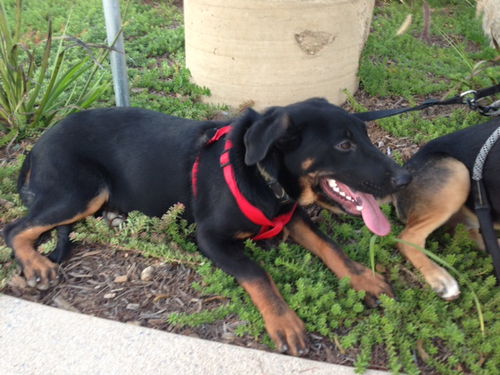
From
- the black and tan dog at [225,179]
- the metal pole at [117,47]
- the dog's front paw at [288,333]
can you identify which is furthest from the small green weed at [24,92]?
the dog's front paw at [288,333]

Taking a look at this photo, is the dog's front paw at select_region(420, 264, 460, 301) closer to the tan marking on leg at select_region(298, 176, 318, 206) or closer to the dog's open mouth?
the dog's open mouth

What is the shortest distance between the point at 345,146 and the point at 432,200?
99 cm

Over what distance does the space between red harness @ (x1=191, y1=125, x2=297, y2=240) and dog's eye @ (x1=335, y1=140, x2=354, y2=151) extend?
57 centimetres

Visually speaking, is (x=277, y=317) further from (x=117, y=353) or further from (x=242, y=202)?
(x=117, y=353)

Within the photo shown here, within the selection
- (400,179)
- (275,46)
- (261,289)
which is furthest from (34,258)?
(275,46)

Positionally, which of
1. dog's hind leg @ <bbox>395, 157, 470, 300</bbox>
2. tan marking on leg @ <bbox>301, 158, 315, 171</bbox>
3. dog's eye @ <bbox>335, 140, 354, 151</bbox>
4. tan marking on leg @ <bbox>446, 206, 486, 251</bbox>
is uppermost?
dog's eye @ <bbox>335, 140, 354, 151</bbox>

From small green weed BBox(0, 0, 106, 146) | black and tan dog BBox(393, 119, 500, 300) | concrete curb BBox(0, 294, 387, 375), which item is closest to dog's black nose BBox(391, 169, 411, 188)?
black and tan dog BBox(393, 119, 500, 300)

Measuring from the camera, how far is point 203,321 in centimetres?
281

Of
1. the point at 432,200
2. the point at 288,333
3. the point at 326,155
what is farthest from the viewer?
the point at 432,200

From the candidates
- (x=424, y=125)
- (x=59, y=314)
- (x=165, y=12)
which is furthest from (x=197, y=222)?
(x=165, y=12)

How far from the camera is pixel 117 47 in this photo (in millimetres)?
4465

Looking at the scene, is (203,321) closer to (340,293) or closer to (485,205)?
(340,293)

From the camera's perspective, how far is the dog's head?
2.83 meters

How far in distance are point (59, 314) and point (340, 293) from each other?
67.5 inches
